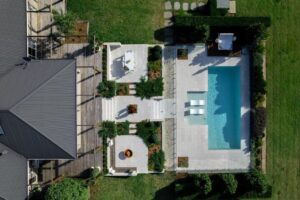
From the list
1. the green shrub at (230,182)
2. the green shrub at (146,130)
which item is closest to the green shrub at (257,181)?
the green shrub at (230,182)

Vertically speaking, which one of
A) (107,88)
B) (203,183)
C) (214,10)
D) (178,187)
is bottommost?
(178,187)

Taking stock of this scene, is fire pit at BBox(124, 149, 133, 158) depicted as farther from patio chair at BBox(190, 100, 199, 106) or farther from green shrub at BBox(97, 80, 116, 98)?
patio chair at BBox(190, 100, 199, 106)

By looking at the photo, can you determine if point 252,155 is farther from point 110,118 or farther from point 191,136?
point 110,118

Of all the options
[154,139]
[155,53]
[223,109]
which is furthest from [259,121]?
[155,53]

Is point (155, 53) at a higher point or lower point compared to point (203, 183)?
higher

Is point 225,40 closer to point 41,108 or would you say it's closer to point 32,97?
point 41,108

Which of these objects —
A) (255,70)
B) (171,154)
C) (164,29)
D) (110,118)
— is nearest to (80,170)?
(110,118)

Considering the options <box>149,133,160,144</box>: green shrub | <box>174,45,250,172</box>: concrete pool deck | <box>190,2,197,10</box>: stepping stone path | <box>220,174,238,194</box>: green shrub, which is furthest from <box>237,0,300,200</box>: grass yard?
<box>149,133,160,144</box>: green shrub

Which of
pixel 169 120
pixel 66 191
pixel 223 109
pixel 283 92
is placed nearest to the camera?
pixel 66 191
